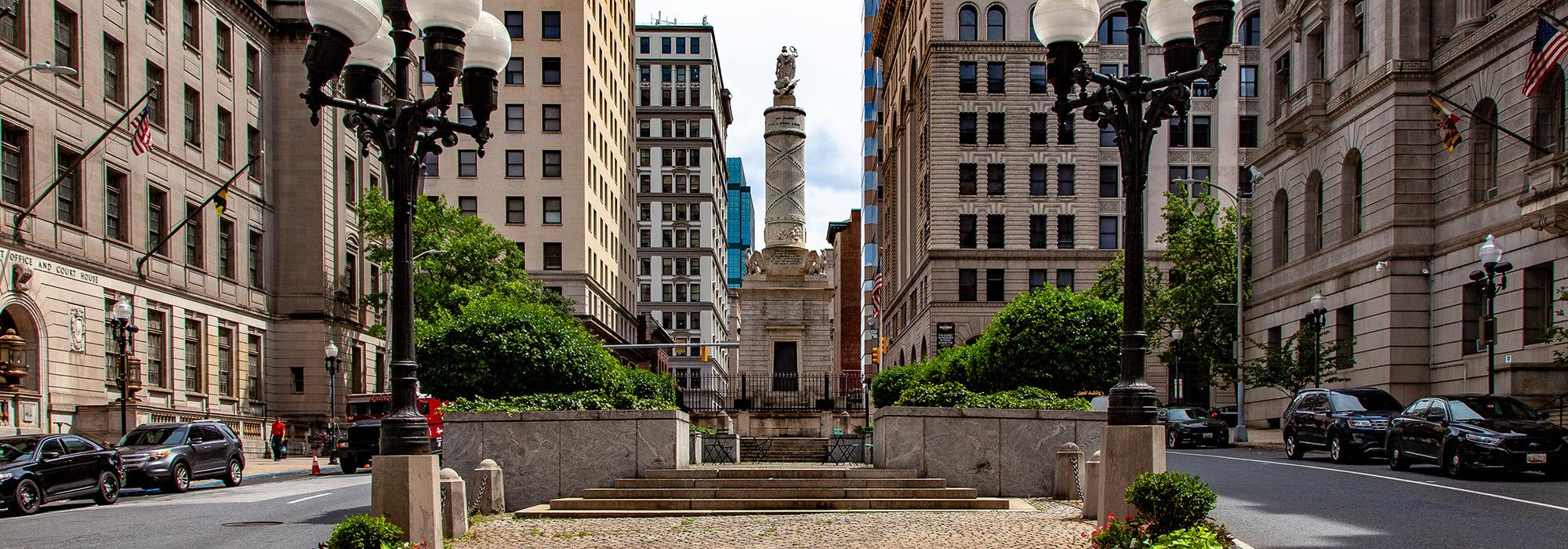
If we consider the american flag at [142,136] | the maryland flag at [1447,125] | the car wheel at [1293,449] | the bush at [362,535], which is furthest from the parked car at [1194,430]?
the bush at [362,535]

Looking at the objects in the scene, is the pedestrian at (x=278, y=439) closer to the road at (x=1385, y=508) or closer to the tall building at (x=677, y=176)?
the road at (x=1385, y=508)

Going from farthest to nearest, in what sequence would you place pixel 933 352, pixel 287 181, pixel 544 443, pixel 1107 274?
pixel 933 352 < pixel 1107 274 < pixel 287 181 < pixel 544 443

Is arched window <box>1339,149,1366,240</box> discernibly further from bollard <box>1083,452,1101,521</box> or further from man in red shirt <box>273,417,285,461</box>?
man in red shirt <box>273,417,285,461</box>

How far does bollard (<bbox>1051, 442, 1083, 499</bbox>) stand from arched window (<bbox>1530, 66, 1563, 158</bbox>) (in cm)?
2309

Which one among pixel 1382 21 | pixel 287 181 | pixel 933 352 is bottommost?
pixel 933 352

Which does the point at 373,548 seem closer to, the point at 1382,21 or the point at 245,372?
the point at 1382,21

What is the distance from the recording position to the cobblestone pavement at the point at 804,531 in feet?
46.2

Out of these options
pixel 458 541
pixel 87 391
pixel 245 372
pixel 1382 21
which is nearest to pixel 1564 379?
pixel 1382 21

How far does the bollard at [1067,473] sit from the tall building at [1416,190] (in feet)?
60.6

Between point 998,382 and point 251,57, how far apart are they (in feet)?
106

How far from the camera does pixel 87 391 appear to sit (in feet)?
124

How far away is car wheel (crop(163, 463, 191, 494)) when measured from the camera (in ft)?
91.7

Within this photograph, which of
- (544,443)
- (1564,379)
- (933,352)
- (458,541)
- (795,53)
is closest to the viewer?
(458,541)

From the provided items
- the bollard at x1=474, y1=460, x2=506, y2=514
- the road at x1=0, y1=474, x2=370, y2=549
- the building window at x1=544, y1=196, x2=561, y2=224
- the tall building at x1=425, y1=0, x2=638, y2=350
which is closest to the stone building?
the road at x1=0, y1=474, x2=370, y2=549
